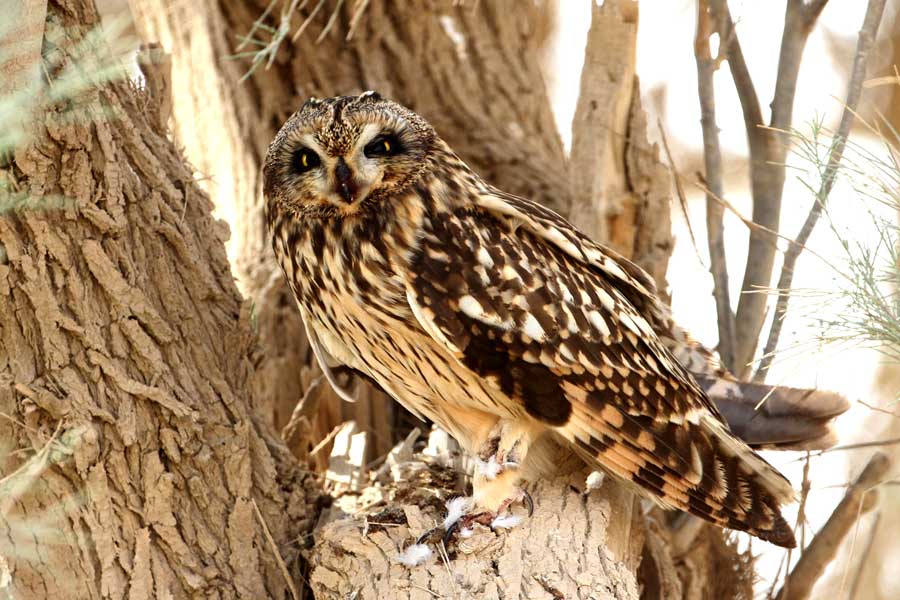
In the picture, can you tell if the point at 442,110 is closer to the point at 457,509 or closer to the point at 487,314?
the point at 487,314

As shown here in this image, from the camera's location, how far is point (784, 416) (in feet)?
9.82

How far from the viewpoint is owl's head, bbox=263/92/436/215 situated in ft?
8.50

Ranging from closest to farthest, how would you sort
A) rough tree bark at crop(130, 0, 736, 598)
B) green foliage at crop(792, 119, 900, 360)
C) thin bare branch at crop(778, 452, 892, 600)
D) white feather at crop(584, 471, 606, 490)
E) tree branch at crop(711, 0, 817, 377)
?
green foliage at crop(792, 119, 900, 360) → white feather at crop(584, 471, 606, 490) → thin bare branch at crop(778, 452, 892, 600) → tree branch at crop(711, 0, 817, 377) → rough tree bark at crop(130, 0, 736, 598)

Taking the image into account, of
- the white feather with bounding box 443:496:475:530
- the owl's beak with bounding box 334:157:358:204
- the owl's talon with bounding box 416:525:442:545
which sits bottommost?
the owl's talon with bounding box 416:525:442:545

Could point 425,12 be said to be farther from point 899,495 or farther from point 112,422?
point 899,495

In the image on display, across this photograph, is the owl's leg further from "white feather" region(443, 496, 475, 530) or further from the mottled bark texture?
the mottled bark texture

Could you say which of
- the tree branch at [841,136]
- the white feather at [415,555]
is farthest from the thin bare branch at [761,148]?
the white feather at [415,555]

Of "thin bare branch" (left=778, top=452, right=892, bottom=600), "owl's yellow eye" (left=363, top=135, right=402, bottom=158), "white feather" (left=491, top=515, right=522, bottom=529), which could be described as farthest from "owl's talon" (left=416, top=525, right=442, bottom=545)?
"thin bare branch" (left=778, top=452, right=892, bottom=600)

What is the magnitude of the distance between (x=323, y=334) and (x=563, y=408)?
2.39 ft

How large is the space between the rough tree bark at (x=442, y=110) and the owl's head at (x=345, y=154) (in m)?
0.85

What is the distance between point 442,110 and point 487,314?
190cm

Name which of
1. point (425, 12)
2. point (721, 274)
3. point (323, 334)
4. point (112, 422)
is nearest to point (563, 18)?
point (425, 12)

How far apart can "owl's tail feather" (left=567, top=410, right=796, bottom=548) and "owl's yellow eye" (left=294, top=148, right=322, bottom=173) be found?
90 centimetres

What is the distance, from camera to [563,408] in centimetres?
261
